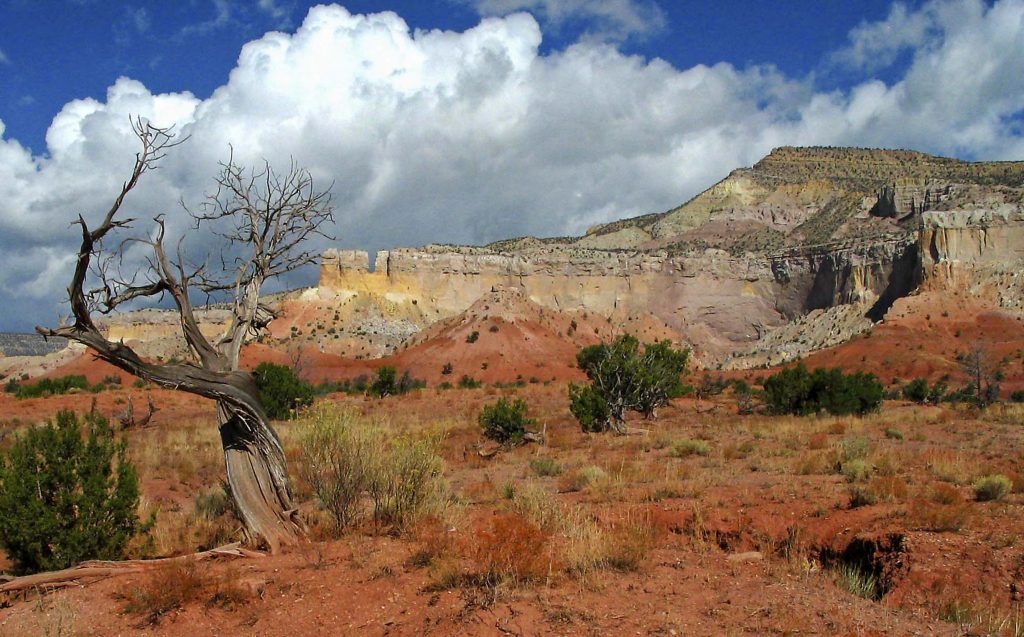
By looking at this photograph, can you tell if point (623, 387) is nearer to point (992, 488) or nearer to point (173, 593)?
point (992, 488)

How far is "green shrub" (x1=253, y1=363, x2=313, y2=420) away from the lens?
75.5 feet

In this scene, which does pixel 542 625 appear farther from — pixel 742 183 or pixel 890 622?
pixel 742 183

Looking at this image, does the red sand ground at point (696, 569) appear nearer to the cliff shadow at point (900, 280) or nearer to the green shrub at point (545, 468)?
the green shrub at point (545, 468)

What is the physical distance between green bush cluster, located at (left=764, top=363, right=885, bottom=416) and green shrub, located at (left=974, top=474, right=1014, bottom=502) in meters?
14.4

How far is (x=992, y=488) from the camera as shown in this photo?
8383 mm

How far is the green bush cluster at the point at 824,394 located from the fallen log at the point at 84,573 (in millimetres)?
20678

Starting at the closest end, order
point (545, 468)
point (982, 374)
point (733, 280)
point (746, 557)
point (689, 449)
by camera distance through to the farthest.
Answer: point (746, 557) < point (545, 468) < point (689, 449) < point (982, 374) < point (733, 280)

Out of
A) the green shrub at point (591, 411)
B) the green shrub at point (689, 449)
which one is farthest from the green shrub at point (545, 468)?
the green shrub at point (591, 411)

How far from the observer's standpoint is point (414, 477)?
798 cm

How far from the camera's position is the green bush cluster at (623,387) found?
19641mm

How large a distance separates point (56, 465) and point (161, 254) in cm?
250

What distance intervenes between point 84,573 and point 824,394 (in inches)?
885

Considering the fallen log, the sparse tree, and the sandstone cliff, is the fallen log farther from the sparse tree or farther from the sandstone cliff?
the sandstone cliff

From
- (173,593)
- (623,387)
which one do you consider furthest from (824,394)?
(173,593)
